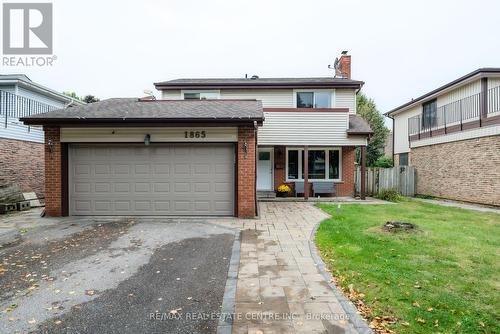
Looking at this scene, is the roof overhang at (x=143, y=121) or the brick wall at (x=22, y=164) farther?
the brick wall at (x=22, y=164)

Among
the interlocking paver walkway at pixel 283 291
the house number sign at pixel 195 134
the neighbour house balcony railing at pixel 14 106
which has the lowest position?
the interlocking paver walkway at pixel 283 291

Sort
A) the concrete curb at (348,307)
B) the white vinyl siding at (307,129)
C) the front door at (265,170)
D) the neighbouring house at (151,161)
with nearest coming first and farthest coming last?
the concrete curb at (348,307) → the neighbouring house at (151,161) → the white vinyl siding at (307,129) → the front door at (265,170)

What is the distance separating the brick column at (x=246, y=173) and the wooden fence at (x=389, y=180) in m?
9.85

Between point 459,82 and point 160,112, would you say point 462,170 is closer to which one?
point 459,82

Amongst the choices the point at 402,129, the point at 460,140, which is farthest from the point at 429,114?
the point at 460,140

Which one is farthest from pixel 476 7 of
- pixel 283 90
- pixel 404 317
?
pixel 404 317

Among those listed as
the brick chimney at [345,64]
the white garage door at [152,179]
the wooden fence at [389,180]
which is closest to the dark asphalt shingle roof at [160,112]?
the white garage door at [152,179]

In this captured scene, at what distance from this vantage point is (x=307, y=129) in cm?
1457

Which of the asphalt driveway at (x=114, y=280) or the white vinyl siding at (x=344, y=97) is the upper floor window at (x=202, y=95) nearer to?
the white vinyl siding at (x=344, y=97)

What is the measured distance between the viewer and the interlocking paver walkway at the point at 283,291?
3.30 meters

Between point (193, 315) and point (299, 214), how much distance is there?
7360 mm

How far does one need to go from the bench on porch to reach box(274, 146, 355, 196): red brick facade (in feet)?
2.18

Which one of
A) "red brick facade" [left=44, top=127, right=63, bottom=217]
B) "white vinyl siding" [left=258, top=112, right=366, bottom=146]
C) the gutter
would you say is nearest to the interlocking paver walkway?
the gutter

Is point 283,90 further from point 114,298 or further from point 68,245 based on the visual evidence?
point 114,298
